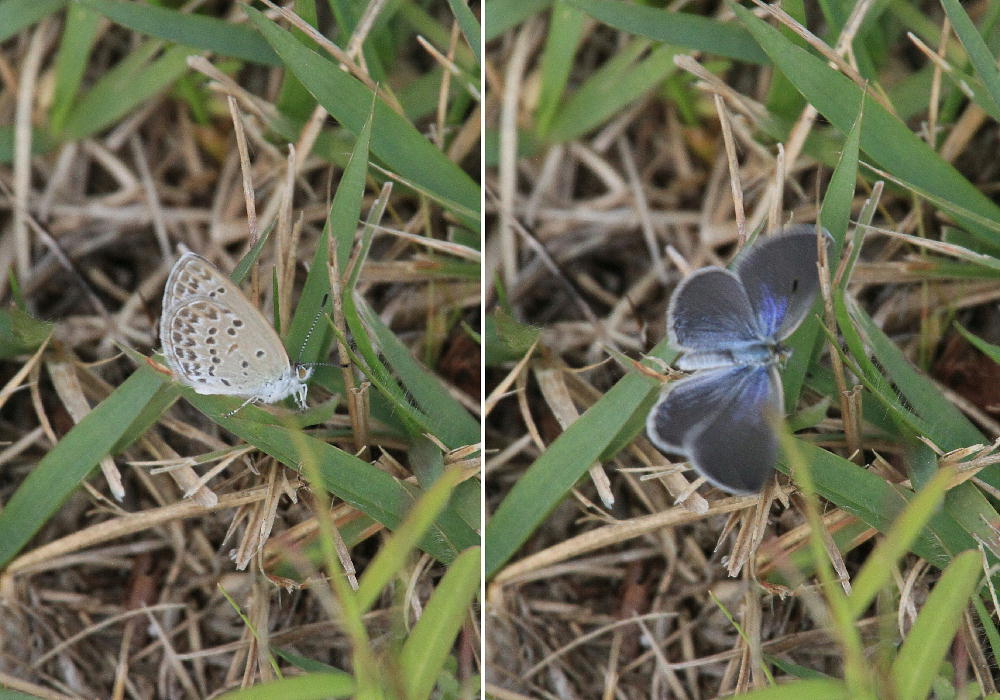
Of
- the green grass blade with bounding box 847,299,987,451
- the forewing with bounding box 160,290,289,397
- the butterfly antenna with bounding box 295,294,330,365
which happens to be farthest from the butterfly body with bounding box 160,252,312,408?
the green grass blade with bounding box 847,299,987,451

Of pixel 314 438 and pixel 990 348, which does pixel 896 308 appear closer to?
pixel 990 348

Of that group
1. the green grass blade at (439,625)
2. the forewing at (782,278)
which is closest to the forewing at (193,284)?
the green grass blade at (439,625)

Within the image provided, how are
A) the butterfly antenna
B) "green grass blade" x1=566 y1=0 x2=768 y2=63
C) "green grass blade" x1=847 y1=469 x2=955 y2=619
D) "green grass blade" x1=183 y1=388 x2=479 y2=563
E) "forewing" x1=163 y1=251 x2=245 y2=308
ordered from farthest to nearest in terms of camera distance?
"green grass blade" x1=566 y1=0 x2=768 y2=63, the butterfly antenna, "green grass blade" x1=183 y1=388 x2=479 y2=563, "forewing" x1=163 y1=251 x2=245 y2=308, "green grass blade" x1=847 y1=469 x2=955 y2=619

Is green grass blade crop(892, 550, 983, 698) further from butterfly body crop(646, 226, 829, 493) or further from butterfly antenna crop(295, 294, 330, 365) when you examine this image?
butterfly antenna crop(295, 294, 330, 365)

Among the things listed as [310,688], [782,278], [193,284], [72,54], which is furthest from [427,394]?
Result: [72,54]

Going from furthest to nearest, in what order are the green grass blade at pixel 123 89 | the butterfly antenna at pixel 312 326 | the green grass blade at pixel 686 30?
the green grass blade at pixel 123 89 < the green grass blade at pixel 686 30 < the butterfly antenna at pixel 312 326

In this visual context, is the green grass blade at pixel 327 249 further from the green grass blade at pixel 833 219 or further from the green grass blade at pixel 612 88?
the green grass blade at pixel 833 219

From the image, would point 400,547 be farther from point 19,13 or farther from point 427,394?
point 19,13

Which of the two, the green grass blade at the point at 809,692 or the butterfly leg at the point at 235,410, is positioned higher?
the green grass blade at the point at 809,692
